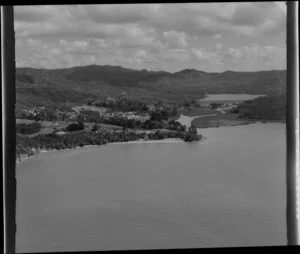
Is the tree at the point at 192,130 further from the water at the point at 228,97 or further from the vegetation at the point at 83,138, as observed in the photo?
the water at the point at 228,97

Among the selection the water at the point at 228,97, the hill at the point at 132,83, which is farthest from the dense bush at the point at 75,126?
the water at the point at 228,97

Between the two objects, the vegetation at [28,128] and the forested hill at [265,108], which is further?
the forested hill at [265,108]

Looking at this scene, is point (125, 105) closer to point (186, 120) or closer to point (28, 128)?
point (186, 120)

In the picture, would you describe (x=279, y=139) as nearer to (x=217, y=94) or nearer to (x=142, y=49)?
(x=217, y=94)

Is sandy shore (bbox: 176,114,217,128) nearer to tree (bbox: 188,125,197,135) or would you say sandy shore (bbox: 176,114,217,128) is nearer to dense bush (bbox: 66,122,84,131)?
tree (bbox: 188,125,197,135)

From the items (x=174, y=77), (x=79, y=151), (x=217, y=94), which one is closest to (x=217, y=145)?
(x=217, y=94)

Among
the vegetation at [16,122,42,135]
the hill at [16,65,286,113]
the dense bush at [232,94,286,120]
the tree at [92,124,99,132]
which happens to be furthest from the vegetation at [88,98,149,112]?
the dense bush at [232,94,286,120]
